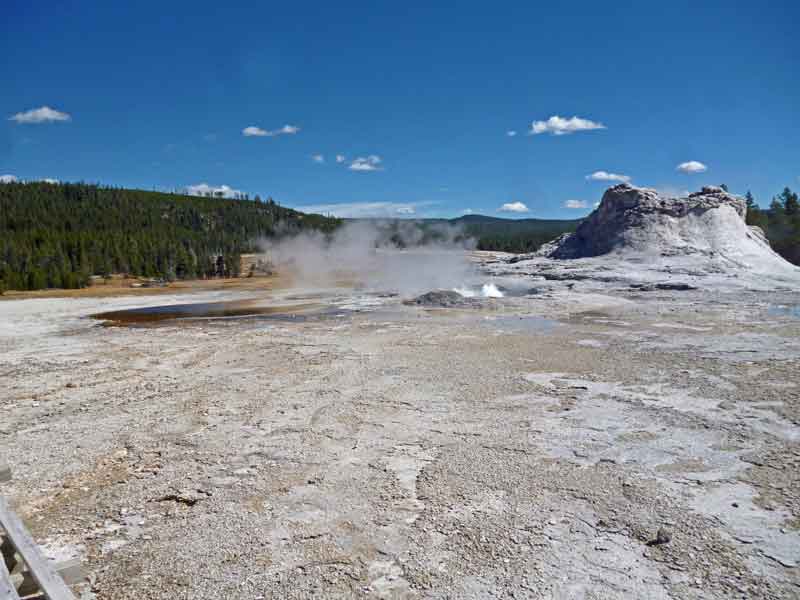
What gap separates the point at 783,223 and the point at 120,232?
70949mm

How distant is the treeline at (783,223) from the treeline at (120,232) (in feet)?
138

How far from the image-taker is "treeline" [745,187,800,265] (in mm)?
44906

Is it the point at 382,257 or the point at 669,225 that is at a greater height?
the point at 669,225

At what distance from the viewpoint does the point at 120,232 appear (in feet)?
217

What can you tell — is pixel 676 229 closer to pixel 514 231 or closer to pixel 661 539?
pixel 661 539

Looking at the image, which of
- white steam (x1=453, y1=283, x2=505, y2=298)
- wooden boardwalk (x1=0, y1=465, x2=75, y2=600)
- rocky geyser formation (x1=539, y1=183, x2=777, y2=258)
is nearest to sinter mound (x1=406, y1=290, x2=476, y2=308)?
white steam (x1=453, y1=283, x2=505, y2=298)

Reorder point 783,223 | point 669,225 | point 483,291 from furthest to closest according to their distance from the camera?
point 783,223, point 669,225, point 483,291

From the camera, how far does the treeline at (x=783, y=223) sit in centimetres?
4491

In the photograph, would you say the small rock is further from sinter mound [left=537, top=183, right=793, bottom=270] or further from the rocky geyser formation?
the rocky geyser formation

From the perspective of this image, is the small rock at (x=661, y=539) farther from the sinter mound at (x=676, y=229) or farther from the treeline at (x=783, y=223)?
the treeline at (x=783, y=223)

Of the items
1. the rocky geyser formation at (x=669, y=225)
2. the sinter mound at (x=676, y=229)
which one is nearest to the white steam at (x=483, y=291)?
the sinter mound at (x=676, y=229)

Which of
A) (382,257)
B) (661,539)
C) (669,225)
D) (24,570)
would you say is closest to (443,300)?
(382,257)

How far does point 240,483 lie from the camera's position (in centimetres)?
520

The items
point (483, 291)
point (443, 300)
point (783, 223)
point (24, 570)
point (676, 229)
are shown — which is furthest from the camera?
point (783, 223)
